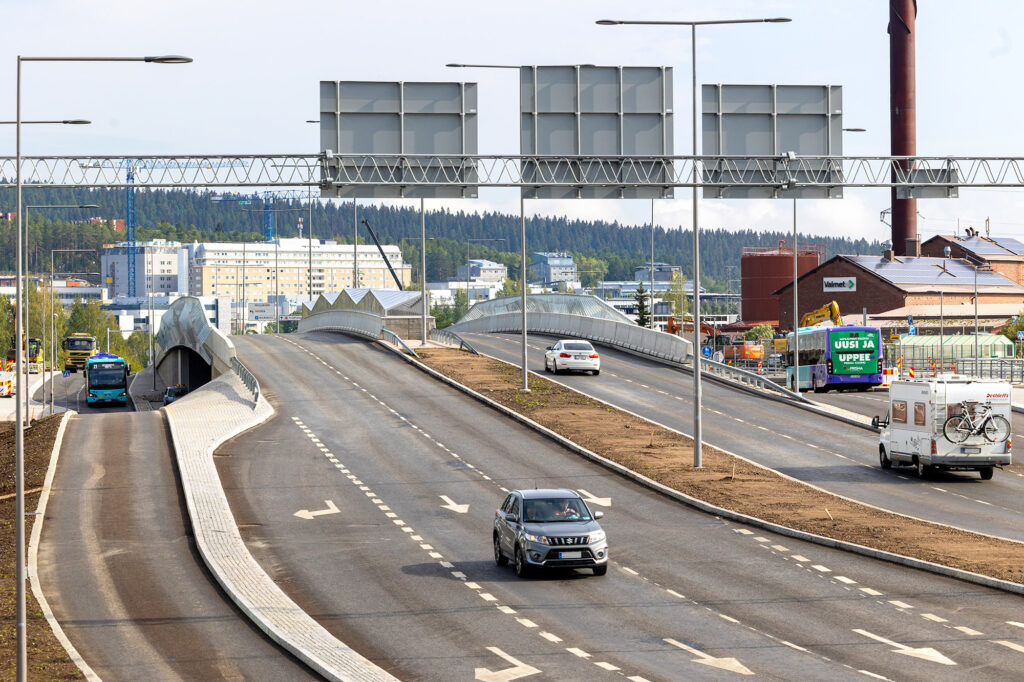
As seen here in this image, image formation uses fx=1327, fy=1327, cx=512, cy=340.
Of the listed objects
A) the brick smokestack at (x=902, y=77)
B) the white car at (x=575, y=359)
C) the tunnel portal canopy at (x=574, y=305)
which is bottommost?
the white car at (x=575, y=359)

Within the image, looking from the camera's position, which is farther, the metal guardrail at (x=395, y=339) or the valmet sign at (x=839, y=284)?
the valmet sign at (x=839, y=284)

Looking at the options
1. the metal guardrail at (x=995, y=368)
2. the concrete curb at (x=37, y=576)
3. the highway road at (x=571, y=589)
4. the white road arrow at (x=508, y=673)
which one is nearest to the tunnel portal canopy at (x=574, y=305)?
the metal guardrail at (x=995, y=368)

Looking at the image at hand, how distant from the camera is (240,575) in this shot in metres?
26.3

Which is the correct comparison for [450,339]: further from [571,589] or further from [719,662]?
[719,662]

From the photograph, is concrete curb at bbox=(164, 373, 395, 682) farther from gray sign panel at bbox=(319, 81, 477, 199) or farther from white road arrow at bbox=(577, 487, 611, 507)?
white road arrow at bbox=(577, 487, 611, 507)

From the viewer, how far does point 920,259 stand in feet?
452

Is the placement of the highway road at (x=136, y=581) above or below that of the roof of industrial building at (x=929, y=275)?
below

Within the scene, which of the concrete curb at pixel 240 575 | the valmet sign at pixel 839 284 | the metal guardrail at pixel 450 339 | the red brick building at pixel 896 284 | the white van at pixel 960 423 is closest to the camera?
the concrete curb at pixel 240 575

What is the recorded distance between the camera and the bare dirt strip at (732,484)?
27766 mm

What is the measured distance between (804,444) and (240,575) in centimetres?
2618

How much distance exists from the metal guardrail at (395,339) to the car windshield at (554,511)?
142ft

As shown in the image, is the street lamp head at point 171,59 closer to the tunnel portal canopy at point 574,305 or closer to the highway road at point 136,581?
the highway road at point 136,581

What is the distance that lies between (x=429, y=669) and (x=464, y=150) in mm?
16060

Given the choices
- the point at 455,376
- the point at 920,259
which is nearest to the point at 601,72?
the point at 455,376
